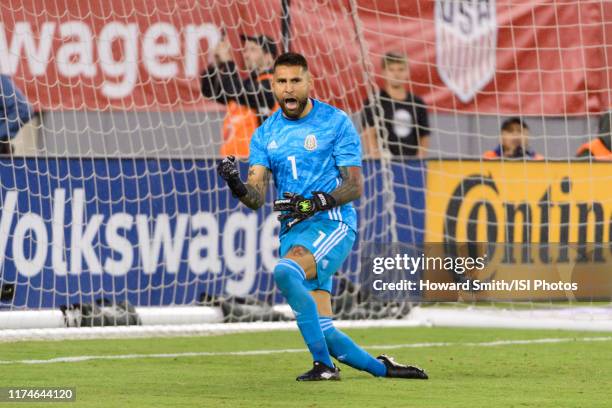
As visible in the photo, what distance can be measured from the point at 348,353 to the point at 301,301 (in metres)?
0.45

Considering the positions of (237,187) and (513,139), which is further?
(513,139)

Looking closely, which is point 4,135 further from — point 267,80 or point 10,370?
point 10,370

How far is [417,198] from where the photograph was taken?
14.0m

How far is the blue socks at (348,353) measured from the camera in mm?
8516

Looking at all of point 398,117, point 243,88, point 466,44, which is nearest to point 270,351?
point 243,88

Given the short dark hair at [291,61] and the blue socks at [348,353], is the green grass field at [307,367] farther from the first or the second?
the short dark hair at [291,61]

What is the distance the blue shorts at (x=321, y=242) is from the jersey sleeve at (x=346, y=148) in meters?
0.35

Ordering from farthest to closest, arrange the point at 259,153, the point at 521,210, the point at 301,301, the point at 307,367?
the point at 521,210, the point at 307,367, the point at 259,153, the point at 301,301

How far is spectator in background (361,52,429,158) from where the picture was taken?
14.2 meters

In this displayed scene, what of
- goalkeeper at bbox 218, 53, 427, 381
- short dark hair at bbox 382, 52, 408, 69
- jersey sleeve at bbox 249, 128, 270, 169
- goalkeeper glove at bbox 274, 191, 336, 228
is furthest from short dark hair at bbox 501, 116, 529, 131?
goalkeeper glove at bbox 274, 191, 336, 228

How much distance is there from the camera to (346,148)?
8625mm

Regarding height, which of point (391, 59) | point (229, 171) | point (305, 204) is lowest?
point (305, 204)

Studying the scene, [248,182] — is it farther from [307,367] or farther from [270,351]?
[270,351]

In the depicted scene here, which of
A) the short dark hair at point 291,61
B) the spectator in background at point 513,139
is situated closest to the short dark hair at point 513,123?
the spectator in background at point 513,139
